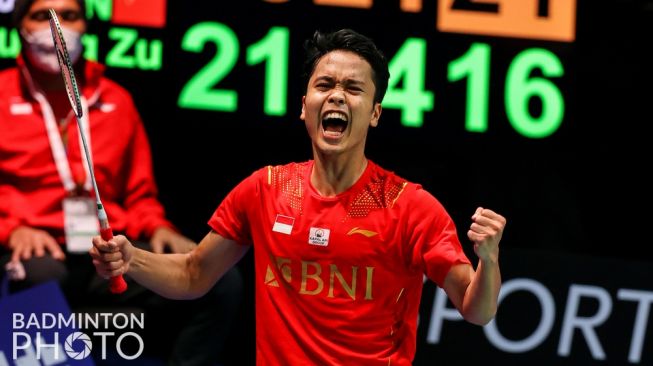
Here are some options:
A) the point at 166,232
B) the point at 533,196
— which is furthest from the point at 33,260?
the point at 533,196

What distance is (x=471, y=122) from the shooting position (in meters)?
4.83

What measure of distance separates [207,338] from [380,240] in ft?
4.82

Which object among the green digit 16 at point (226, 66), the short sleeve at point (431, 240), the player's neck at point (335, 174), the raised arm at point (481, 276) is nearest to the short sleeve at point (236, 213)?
the player's neck at point (335, 174)

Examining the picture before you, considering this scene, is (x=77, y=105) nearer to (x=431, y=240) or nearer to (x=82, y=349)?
(x=431, y=240)

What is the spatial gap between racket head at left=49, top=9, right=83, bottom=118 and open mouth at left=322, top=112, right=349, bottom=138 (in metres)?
0.59

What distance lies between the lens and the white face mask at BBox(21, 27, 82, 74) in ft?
14.1

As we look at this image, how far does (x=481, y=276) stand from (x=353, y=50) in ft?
2.24

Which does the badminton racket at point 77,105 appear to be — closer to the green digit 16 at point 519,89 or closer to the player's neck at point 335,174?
the player's neck at point 335,174

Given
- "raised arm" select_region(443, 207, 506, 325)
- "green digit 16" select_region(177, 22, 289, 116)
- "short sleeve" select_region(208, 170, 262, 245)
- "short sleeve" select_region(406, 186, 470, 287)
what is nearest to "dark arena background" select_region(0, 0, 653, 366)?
"green digit 16" select_region(177, 22, 289, 116)

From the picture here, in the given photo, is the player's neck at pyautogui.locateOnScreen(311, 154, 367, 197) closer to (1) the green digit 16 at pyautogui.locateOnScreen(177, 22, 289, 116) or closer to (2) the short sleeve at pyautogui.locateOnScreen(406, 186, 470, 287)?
(2) the short sleeve at pyautogui.locateOnScreen(406, 186, 470, 287)

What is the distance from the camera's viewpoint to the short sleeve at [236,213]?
2.98m

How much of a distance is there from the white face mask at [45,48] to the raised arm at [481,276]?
2.05m

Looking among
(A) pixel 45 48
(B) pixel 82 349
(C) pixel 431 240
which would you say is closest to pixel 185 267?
(C) pixel 431 240

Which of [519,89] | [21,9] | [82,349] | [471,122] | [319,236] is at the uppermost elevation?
[21,9]
